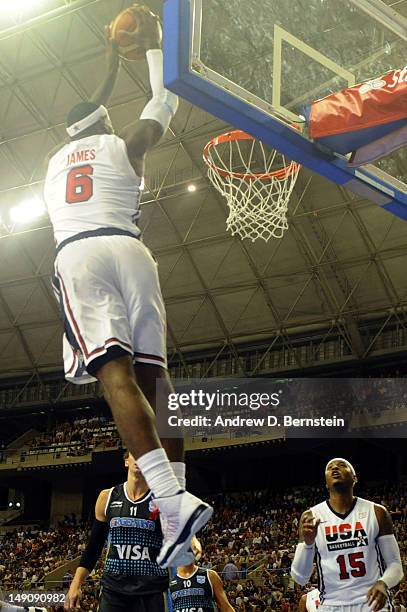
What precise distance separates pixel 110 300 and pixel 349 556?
386 cm

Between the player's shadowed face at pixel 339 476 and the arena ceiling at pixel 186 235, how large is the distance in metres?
16.1

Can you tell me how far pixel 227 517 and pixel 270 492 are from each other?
329cm

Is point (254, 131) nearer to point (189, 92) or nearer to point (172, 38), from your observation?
point (189, 92)

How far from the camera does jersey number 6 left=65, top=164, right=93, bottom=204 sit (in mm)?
3342

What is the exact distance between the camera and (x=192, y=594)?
7.85 m

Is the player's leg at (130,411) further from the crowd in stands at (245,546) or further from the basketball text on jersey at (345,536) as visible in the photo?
the crowd in stands at (245,546)

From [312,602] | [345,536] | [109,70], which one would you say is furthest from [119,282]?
[312,602]

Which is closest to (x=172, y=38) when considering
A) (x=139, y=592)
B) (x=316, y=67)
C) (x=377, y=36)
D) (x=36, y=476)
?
(x=316, y=67)

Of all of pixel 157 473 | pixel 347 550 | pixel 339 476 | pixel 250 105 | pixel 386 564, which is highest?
pixel 250 105

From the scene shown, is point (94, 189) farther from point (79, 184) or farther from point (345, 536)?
point (345, 536)

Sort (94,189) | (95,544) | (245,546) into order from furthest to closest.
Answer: (245,546)
(95,544)
(94,189)

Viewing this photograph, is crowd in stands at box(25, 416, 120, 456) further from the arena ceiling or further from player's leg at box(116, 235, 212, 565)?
player's leg at box(116, 235, 212, 565)

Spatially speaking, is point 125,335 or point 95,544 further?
point 95,544

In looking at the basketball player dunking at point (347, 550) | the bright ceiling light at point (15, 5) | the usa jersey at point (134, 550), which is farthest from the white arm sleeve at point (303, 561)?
the bright ceiling light at point (15, 5)
